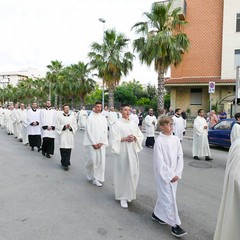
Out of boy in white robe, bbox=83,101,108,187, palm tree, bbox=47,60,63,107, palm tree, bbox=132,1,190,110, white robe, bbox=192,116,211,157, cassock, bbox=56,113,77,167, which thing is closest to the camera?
boy in white robe, bbox=83,101,108,187

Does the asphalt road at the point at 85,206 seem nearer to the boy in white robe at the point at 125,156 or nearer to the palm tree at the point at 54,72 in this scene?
the boy in white robe at the point at 125,156

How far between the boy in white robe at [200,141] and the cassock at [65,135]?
4583mm

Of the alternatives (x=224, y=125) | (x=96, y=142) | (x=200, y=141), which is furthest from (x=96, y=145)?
(x=224, y=125)

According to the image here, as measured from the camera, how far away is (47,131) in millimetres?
10328

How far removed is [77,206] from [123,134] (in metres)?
1.50

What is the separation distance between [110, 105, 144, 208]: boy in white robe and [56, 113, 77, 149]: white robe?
3.16 m

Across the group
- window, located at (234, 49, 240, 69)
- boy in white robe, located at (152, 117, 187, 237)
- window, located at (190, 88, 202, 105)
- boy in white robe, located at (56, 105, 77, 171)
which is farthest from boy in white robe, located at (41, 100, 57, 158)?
window, located at (234, 49, 240, 69)

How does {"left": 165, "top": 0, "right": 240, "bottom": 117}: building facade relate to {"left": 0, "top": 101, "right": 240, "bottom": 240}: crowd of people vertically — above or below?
above

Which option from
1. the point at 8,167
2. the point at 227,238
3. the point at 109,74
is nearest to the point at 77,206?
the point at 227,238

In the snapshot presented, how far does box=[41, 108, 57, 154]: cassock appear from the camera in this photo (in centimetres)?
1027

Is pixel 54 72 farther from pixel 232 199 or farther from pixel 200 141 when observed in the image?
pixel 232 199

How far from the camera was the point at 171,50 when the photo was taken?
64.7 feet

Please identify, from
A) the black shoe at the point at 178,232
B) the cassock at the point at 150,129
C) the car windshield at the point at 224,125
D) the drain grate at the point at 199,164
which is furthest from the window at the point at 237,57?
the black shoe at the point at 178,232

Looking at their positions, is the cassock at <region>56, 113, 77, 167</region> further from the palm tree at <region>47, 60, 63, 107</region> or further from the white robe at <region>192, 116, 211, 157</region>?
the palm tree at <region>47, 60, 63, 107</region>
